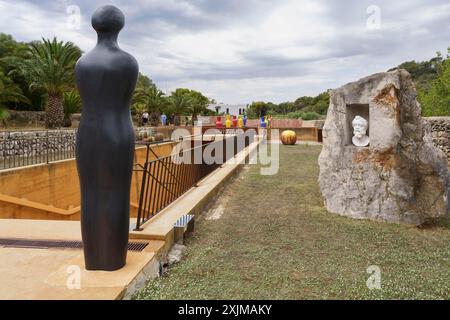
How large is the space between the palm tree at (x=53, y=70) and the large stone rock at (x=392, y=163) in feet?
55.9

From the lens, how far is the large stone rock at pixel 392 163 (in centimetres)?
507

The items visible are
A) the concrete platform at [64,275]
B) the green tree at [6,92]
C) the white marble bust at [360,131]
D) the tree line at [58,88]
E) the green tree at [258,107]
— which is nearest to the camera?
the concrete platform at [64,275]

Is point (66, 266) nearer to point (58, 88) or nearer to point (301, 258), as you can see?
Result: point (301, 258)

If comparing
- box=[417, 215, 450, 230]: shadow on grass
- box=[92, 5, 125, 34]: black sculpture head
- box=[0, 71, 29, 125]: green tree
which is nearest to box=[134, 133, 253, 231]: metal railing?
box=[92, 5, 125, 34]: black sculpture head

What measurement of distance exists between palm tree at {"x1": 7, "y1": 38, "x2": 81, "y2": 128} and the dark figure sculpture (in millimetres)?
17546

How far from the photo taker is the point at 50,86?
18.9 m

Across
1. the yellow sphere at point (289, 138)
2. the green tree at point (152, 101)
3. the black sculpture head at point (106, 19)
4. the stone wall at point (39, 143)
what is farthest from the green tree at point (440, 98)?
the green tree at point (152, 101)

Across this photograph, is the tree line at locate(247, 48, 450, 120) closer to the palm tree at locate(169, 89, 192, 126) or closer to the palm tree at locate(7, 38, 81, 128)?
the palm tree at locate(169, 89, 192, 126)

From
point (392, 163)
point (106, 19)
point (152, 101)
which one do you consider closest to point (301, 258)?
point (392, 163)

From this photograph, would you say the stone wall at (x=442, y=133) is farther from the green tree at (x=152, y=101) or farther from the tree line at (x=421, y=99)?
the green tree at (x=152, y=101)

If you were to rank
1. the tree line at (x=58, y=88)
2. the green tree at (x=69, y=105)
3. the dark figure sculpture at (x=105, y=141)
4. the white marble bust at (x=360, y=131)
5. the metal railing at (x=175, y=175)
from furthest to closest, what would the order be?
the green tree at (x=69, y=105) → the tree line at (x=58, y=88) → the metal railing at (x=175, y=175) → the white marble bust at (x=360, y=131) → the dark figure sculpture at (x=105, y=141)

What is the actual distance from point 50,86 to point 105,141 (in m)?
18.2
